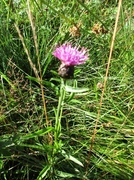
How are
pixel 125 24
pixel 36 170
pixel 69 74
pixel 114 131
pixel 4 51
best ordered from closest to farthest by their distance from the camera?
pixel 69 74, pixel 36 170, pixel 114 131, pixel 4 51, pixel 125 24

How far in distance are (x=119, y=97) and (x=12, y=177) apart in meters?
0.47

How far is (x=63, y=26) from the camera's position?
56.2 inches

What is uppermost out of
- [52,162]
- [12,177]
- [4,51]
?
[4,51]

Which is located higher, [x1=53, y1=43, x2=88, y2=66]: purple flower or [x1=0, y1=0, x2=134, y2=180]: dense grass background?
[x1=53, y1=43, x2=88, y2=66]: purple flower

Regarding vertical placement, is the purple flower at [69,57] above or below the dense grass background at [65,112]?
above

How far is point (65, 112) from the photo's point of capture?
1.11 metres

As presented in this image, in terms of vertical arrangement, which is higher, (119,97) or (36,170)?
(119,97)

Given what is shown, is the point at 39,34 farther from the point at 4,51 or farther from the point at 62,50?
the point at 62,50

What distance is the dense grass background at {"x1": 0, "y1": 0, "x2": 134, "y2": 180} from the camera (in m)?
0.88

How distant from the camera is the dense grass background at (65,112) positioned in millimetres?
877

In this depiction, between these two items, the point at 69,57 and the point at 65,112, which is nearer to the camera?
the point at 69,57

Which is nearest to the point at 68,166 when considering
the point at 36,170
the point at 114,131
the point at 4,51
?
the point at 36,170

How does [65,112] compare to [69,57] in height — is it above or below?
below

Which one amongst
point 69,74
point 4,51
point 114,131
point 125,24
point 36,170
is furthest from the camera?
point 125,24
